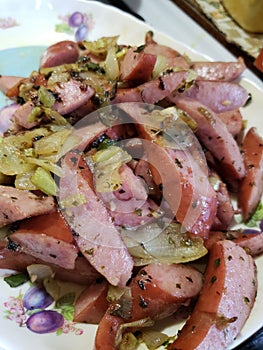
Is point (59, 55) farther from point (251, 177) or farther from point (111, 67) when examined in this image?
point (251, 177)

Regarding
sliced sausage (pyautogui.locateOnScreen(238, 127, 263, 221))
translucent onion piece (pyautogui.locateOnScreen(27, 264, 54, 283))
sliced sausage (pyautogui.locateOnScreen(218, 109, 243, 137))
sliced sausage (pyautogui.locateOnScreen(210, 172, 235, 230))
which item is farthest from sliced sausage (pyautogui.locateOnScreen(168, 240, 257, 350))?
sliced sausage (pyautogui.locateOnScreen(218, 109, 243, 137))

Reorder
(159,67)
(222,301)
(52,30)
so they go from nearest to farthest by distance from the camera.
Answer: (222,301) < (159,67) < (52,30)

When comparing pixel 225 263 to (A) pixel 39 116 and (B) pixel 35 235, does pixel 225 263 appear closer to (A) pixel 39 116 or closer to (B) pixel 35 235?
(B) pixel 35 235

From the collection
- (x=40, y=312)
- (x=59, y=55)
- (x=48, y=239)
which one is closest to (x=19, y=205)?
(x=48, y=239)

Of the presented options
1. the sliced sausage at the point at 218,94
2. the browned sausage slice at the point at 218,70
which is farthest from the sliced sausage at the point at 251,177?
the browned sausage slice at the point at 218,70

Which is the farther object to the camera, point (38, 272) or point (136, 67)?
point (136, 67)

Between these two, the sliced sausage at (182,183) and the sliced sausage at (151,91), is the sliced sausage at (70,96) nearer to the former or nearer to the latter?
the sliced sausage at (151,91)

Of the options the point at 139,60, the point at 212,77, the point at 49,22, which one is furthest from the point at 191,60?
the point at 49,22

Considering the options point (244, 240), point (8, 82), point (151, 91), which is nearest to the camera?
point (244, 240)
